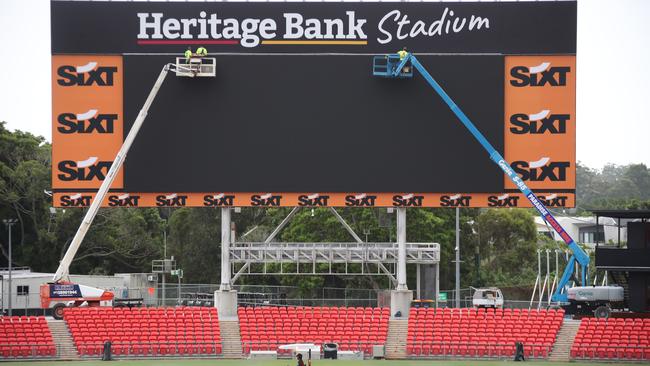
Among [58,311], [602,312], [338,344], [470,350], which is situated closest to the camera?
[470,350]

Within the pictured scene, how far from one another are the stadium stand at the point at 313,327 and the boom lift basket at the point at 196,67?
11485 millimetres

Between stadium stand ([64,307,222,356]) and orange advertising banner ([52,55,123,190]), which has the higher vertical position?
orange advertising banner ([52,55,123,190])

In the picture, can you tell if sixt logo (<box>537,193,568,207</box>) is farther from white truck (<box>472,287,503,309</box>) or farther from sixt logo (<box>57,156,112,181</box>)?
sixt logo (<box>57,156,112,181</box>)

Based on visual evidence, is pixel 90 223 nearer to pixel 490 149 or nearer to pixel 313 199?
pixel 313 199

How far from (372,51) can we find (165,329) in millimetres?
16432

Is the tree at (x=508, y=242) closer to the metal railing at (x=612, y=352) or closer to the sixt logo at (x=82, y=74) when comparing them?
the metal railing at (x=612, y=352)

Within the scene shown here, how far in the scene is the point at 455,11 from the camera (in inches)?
2237

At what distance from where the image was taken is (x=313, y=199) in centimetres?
5675

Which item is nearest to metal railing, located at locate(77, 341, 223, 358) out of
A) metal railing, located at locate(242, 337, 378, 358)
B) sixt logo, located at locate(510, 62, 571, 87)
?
metal railing, located at locate(242, 337, 378, 358)

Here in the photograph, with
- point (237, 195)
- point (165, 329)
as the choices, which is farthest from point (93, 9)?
point (165, 329)

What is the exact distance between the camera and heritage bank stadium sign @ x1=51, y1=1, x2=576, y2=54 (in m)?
56.7

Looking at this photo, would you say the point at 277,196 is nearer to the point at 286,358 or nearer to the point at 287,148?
the point at 287,148

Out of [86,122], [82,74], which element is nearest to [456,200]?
[86,122]

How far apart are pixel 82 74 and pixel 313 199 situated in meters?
12.5
